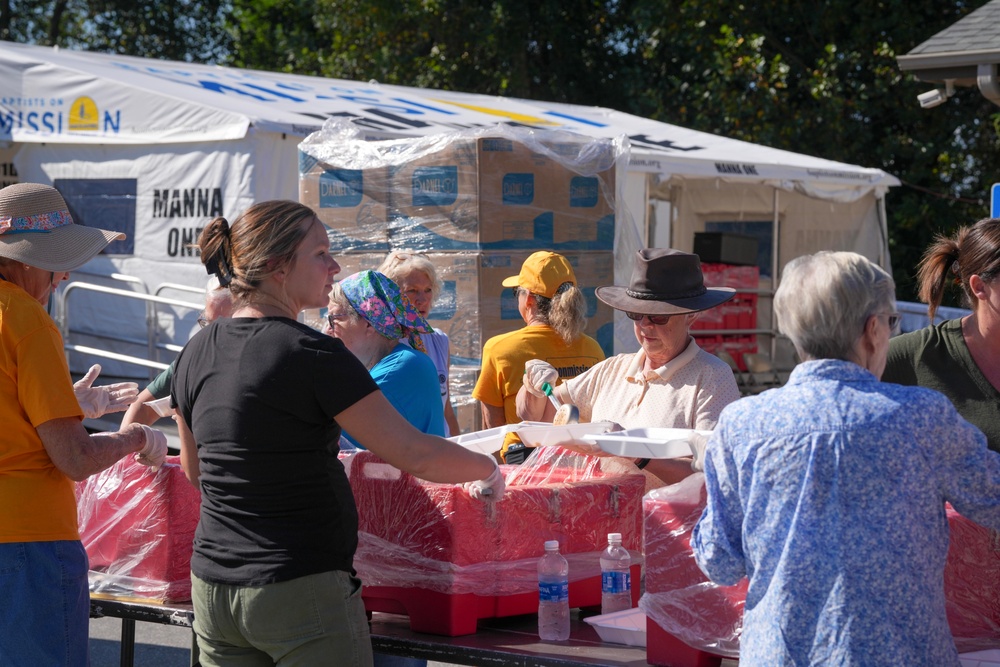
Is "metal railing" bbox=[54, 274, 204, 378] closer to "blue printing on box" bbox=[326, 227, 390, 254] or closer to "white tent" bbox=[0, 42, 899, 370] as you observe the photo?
"white tent" bbox=[0, 42, 899, 370]

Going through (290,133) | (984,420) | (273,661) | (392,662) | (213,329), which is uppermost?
(290,133)

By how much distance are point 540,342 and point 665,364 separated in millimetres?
1467

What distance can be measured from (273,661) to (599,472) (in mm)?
1059

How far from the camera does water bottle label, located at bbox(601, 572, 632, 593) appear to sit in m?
2.93

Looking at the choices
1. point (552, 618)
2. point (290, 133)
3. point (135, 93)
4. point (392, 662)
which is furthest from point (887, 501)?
point (135, 93)

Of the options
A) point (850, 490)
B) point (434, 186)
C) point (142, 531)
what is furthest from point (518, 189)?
point (850, 490)

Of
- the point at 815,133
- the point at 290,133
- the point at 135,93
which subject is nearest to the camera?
the point at 290,133

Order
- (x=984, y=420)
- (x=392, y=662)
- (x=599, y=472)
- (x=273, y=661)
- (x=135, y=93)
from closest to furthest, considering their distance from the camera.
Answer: (x=273, y=661), (x=984, y=420), (x=599, y=472), (x=392, y=662), (x=135, y=93)

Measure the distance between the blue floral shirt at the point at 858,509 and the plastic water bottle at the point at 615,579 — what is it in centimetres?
86

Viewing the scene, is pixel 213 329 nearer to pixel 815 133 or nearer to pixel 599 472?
pixel 599 472

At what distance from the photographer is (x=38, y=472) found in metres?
2.80

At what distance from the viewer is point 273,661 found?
8.28 feet

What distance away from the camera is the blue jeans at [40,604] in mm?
2748

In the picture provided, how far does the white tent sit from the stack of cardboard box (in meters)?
0.90
